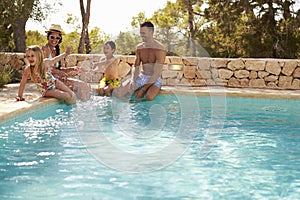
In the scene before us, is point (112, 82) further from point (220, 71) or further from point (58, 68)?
point (220, 71)

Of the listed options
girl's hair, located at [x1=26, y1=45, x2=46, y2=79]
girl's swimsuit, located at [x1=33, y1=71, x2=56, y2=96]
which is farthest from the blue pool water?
girl's hair, located at [x1=26, y1=45, x2=46, y2=79]

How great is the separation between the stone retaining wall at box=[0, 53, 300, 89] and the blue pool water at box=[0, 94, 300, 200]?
3588mm

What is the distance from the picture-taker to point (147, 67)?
9117 millimetres

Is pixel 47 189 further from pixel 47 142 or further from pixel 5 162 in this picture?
pixel 47 142

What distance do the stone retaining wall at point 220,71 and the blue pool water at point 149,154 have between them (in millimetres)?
3588

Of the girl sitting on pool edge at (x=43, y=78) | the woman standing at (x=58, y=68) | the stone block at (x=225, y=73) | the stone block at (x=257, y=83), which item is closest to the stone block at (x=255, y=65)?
the stone block at (x=257, y=83)

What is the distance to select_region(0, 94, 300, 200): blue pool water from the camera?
354 centimetres

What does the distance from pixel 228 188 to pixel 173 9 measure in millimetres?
21827

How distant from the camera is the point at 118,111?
7250 millimetres

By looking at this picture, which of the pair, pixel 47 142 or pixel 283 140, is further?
pixel 283 140

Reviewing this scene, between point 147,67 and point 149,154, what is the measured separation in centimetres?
465

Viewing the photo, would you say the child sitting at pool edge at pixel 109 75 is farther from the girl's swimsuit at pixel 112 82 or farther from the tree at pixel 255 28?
the tree at pixel 255 28

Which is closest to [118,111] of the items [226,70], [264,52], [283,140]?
[283,140]

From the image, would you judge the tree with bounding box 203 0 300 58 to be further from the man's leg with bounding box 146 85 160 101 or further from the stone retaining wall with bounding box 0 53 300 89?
the man's leg with bounding box 146 85 160 101
